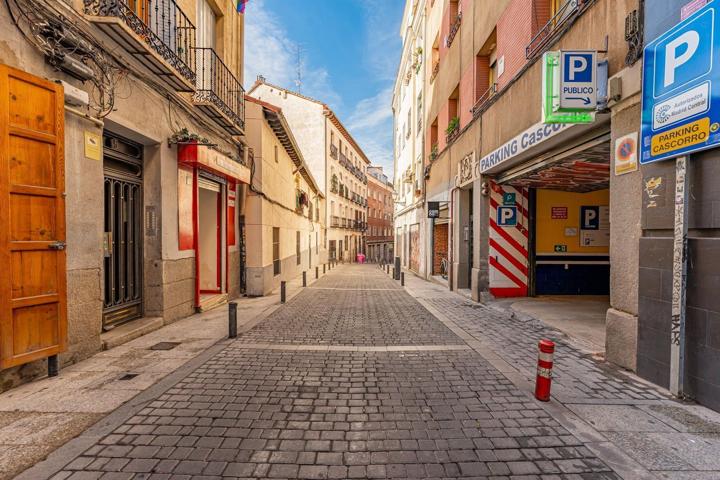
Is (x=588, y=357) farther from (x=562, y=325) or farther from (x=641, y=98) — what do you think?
(x=641, y=98)

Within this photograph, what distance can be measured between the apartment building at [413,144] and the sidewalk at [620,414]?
35.7ft

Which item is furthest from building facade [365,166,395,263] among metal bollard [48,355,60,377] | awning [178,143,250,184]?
metal bollard [48,355,60,377]

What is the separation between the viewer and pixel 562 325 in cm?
652

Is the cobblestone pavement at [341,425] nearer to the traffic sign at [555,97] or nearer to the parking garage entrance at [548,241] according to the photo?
the traffic sign at [555,97]

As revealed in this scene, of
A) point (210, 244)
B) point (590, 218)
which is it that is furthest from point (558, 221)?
point (210, 244)

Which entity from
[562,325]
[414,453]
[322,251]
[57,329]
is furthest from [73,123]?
[322,251]

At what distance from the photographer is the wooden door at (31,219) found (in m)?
3.62

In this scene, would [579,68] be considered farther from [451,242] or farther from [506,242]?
[451,242]

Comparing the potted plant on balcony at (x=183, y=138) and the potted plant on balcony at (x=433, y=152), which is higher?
the potted plant on balcony at (x=433, y=152)

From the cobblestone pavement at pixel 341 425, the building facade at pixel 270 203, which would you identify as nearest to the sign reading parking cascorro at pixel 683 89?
the cobblestone pavement at pixel 341 425

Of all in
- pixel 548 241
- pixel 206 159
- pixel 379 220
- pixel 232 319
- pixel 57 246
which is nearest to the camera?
pixel 57 246

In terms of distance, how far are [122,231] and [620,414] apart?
7.54 meters

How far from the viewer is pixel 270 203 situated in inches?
479

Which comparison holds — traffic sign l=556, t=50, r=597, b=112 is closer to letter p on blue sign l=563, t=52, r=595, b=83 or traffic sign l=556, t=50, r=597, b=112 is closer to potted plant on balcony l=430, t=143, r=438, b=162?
letter p on blue sign l=563, t=52, r=595, b=83
